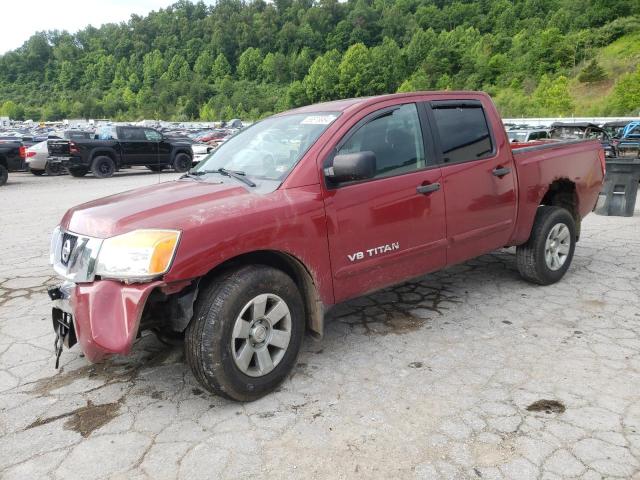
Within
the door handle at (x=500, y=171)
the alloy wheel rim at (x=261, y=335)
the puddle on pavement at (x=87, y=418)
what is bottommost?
the puddle on pavement at (x=87, y=418)

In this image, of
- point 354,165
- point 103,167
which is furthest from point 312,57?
point 354,165

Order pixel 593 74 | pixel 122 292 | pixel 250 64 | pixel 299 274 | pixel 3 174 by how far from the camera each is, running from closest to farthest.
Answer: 1. pixel 122 292
2. pixel 299 274
3. pixel 3 174
4. pixel 593 74
5. pixel 250 64

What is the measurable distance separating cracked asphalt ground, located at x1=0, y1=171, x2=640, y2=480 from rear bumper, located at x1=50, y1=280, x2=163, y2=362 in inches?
18.7

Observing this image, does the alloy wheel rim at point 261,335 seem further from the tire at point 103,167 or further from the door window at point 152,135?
the door window at point 152,135

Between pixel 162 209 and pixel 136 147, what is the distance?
51.5 ft

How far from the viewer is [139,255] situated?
246cm

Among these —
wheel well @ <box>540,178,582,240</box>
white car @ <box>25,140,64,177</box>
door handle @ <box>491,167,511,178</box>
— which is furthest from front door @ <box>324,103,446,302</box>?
white car @ <box>25,140,64,177</box>

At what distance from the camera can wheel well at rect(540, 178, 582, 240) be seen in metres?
4.77

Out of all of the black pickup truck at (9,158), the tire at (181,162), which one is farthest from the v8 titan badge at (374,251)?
the tire at (181,162)

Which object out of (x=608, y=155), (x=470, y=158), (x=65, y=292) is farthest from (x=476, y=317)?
(x=608, y=155)

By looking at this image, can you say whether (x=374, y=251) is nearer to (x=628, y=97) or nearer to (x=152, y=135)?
(x=152, y=135)

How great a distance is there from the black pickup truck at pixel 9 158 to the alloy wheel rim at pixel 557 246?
49.9 ft

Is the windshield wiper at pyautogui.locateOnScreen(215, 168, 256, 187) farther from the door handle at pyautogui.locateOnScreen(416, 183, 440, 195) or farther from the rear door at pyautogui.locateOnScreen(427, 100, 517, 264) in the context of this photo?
the rear door at pyautogui.locateOnScreen(427, 100, 517, 264)

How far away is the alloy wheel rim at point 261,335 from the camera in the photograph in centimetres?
270
